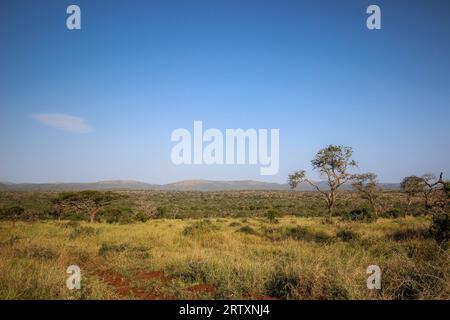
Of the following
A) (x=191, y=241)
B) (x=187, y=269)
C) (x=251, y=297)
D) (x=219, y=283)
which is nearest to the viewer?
(x=251, y=297)

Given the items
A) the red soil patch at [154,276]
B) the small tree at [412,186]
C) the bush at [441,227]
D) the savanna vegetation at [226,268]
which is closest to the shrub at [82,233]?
the savanna vegetation at [226,268]

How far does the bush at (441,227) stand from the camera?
10367 millimetres

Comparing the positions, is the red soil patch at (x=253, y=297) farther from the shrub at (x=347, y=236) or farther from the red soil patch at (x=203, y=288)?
the shrub at (x=347, y=236)

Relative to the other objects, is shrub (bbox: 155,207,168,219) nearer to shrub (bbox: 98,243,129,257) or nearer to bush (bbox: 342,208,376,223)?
bush (bbox: 342,208,376,223)

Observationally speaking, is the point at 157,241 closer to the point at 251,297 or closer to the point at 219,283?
the point at 219,283

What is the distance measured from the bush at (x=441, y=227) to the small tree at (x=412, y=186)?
21.0m

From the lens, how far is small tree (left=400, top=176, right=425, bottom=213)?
99.0 ft

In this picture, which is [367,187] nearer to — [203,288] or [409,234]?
[409,234]

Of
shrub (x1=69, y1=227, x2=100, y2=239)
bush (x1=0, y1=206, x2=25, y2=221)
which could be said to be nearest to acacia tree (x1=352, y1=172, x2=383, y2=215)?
shrub (x1=69, y1=227, x2=100, y2=239)

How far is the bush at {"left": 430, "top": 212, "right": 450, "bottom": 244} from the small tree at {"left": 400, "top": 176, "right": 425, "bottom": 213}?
68.9 feet

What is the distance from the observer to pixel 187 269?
307 inches
